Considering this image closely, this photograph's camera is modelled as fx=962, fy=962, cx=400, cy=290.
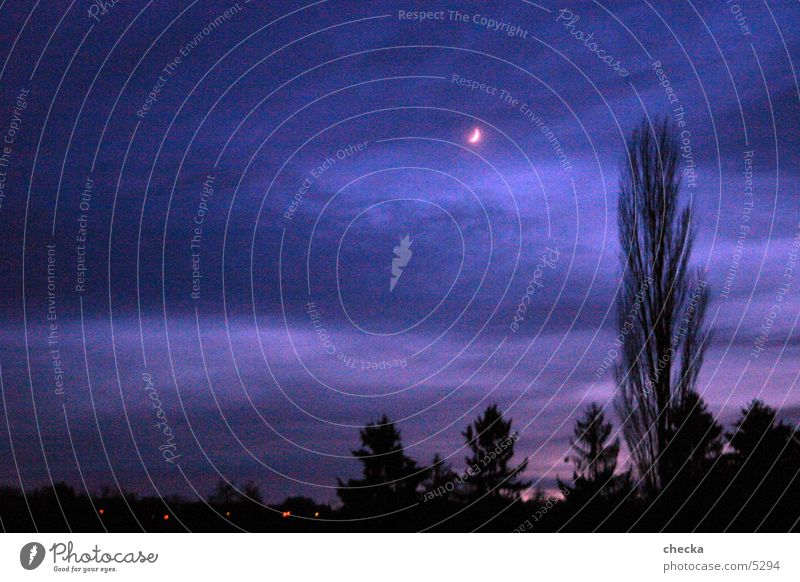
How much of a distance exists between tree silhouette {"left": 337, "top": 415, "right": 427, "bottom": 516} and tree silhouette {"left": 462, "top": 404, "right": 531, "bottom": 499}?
1.15 metres

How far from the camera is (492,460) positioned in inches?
766

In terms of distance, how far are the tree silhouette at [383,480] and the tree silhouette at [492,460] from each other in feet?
3.78

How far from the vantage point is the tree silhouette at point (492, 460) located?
18.6 metres

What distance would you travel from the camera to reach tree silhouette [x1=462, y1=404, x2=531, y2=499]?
1862 cm
